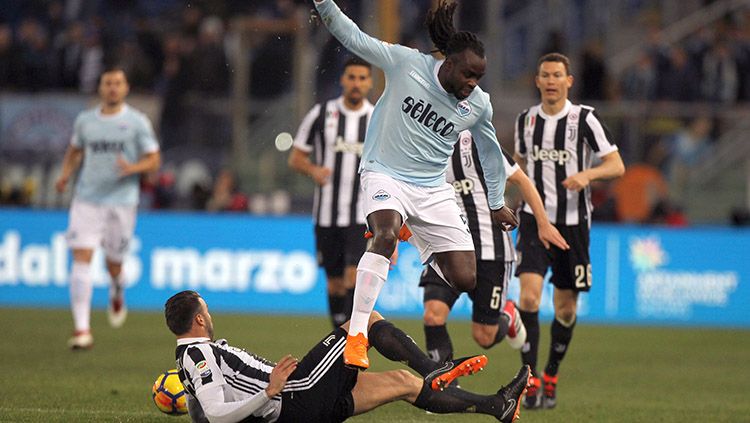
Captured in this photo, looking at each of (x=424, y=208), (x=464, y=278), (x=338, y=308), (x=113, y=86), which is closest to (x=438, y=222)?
(x=424, y=208)

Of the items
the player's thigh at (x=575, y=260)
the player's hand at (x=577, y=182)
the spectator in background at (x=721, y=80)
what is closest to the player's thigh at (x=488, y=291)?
the player's thigh at (x=575, y=260)

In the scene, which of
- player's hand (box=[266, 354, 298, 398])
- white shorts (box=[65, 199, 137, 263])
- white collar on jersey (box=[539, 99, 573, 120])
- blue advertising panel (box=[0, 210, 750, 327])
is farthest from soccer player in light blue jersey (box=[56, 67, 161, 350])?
player's hand (box=[266, 354, 298, 398])

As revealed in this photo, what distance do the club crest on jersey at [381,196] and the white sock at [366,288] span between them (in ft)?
1.04

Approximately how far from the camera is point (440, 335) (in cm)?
865

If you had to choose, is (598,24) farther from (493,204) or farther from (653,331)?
(493,204)

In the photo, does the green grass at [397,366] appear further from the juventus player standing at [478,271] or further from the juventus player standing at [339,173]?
the juventus player standing at [339,173]

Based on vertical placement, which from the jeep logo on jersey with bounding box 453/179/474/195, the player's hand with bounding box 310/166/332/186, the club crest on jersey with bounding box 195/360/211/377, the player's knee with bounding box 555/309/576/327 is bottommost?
the club crest on jersey with bounding box 195/360/211/377

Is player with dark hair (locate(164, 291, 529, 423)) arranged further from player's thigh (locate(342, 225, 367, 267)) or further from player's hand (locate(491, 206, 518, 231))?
player's thigh (locate(342, 225, 367, 267))

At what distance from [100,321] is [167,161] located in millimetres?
3662

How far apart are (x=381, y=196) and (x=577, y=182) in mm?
2106

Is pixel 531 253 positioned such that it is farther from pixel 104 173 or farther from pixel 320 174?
pixel 104 173

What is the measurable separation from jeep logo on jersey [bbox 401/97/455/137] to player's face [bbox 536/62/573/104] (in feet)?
6.52

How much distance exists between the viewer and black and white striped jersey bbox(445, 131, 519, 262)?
→ 28.9 ft

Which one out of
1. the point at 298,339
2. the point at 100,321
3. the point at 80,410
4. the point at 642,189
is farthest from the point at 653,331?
the point at 80,410
